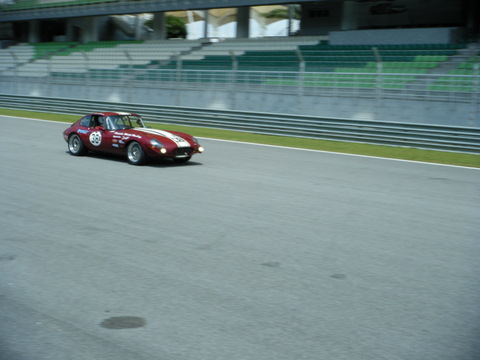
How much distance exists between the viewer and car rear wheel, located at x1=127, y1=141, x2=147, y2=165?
34.9 feet

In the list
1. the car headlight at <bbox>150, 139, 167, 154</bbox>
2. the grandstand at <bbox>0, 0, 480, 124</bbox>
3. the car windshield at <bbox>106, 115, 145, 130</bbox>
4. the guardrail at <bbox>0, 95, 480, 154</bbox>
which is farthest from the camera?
the grandstand at <bbox>0, 0, 480, 124</bbox>

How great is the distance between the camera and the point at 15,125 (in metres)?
19.1

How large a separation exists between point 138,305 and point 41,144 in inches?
442

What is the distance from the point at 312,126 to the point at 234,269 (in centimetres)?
1287

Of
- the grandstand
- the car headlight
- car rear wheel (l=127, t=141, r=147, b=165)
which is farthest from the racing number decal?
the grandstand

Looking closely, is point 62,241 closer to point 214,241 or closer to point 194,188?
point 214,241

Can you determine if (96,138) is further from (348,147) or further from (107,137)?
(348,147)

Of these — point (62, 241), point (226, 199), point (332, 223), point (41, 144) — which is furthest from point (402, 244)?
point (41, 144)

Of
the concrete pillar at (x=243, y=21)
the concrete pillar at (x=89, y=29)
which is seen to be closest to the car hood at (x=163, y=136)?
the concrete pillar at (x=243, y=21)

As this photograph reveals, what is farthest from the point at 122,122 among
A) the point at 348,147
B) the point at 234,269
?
the point at 234,269

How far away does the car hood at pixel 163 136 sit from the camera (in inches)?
418

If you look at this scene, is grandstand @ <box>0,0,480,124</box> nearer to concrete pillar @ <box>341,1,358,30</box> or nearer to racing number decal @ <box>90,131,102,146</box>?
concrete pillar @ <box>341,1,358,30</box>

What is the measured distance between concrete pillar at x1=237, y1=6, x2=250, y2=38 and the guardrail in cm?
1348

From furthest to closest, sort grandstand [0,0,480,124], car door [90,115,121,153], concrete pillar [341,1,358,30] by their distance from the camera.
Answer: concrete pillar [341,1,358,30] → grandstand [0,0,480,124] → car door [90,115,121,153]
